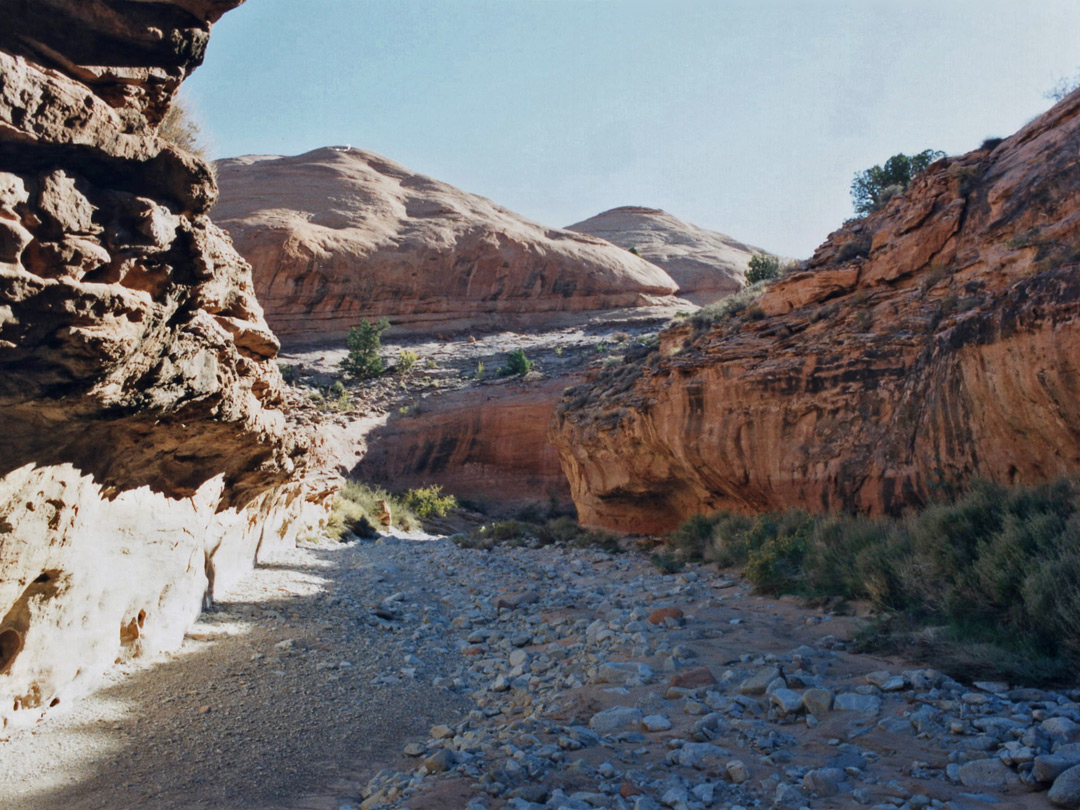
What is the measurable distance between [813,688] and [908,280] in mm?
10196

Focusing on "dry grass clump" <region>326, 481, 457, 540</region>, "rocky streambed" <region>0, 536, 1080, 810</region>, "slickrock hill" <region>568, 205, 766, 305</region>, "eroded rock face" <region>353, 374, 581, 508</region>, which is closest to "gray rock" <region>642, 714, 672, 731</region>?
"rocky streambed" <region>0, 536, 1080, 810</region>

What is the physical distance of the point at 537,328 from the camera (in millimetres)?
50000

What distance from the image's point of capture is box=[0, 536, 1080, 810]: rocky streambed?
12.6ft

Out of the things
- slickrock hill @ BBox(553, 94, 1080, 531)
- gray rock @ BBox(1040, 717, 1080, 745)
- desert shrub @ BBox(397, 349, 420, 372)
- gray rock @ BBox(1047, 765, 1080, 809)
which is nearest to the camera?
gray rock @ BBox(1047, 765, 1080, 809)

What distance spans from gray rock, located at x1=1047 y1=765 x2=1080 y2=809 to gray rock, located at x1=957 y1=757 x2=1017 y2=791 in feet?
0.88

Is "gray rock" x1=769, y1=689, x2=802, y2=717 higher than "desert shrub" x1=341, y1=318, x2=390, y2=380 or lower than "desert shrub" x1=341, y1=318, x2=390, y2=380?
lower

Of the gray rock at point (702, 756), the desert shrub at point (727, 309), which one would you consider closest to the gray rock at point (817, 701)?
the gray rock at point (702, 756)

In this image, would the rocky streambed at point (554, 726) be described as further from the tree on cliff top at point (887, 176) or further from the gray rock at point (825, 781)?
the tree on cliff top at point (887, 176)

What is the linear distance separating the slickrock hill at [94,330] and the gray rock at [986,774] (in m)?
5.21

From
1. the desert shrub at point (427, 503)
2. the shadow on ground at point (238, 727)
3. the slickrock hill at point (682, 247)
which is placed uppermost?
the slickrock hill at point (682, 247)

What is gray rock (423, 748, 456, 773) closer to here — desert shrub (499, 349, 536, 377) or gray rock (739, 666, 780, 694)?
gray rock (739, 666, 780, 694)

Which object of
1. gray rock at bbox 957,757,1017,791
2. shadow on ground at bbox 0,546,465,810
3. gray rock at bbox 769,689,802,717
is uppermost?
gray rock at bbox 957,757,1017,791

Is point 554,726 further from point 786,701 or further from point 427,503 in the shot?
point 427,503

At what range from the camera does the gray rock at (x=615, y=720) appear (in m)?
4.78
